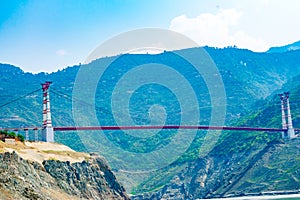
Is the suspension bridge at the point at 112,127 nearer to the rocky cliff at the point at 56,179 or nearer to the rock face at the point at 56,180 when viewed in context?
the rocky cliff at the point at 56,179

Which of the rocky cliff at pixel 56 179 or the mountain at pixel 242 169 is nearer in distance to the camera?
the rocky cliff at pixel 56 179

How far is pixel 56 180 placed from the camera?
53812 millimetres

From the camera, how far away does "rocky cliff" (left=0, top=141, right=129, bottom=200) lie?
119 ft

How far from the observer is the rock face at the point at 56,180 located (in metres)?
36.2

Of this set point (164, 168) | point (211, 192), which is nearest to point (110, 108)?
point (164, 168)

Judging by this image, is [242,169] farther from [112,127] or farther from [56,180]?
[56,180]

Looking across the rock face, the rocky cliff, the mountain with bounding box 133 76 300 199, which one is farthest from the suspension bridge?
the rock face

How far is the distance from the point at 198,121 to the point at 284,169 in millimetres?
80476

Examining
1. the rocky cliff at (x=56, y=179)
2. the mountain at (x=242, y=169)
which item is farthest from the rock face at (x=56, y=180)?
the mountain at (x=242, y=169)

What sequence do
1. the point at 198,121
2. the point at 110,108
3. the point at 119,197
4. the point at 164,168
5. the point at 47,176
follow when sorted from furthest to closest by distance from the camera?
the point at 110,108 < the point at 198,121 < the point at 164,168 < the point at 119,197 < the point at 47,176

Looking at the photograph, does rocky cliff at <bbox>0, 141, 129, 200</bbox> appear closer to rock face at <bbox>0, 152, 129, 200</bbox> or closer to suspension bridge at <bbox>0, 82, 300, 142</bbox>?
rock face at <bbox>0, 152, 129, 200</bbox>

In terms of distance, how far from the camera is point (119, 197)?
2731 inches

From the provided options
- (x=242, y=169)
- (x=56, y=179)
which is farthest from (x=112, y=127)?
(x=242, y=169)

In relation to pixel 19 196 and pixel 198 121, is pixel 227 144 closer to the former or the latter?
pixel 198 121
